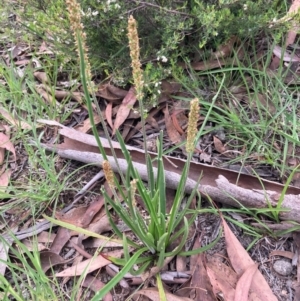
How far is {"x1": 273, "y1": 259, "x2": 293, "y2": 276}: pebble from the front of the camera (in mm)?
1348

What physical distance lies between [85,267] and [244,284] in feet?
1.81

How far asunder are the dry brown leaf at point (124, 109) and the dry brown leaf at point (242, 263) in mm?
646

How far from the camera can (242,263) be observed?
136cm

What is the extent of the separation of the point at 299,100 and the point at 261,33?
0.38 metres

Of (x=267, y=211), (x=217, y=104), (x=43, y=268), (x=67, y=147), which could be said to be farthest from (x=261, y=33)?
(x=43, y=268)

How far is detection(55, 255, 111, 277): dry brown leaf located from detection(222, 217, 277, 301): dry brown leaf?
0.43 metres

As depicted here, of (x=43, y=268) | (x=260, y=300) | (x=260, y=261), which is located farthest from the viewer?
(x=43, y=268)

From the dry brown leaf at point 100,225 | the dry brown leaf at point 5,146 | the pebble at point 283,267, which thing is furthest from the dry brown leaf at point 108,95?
the pebble at point 283,267

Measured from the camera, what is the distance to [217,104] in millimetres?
1750

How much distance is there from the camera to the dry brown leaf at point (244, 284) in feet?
4.19

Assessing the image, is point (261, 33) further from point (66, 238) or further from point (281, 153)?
point (66, 238)

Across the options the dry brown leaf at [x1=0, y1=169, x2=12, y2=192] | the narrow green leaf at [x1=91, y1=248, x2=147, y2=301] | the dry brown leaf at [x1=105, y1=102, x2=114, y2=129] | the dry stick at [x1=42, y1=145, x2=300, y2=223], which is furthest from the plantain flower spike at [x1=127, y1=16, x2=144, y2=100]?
the dry brown leaf at [x1=0, y1=169, x2=12, y2=192]

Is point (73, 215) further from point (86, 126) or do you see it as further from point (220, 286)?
point (220, 286)

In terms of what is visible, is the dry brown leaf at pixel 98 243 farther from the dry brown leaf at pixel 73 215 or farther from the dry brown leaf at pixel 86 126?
the dry brown leaf at pixel 86 126
